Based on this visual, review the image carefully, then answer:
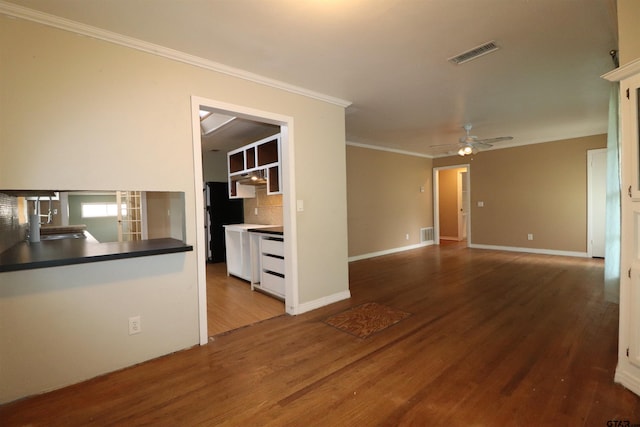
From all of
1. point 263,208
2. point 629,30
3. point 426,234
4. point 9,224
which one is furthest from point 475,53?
point 426,234

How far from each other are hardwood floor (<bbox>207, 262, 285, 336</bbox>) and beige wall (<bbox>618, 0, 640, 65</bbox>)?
338cm

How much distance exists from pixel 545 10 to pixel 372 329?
109 inches

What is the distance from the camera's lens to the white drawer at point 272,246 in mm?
3523

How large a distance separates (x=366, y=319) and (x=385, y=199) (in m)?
4.20

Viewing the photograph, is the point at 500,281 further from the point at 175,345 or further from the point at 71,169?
the point at 71,169

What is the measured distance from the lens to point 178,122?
2.35 m

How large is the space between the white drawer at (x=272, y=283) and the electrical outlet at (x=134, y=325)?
5.37ft

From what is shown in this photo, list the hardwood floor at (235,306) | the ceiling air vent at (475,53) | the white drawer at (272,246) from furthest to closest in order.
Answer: the white drawer at (272,246) → the hardwood floor at (235,306) → the ceiling air vent at (475,53)

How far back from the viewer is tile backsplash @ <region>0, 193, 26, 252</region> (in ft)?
7.20

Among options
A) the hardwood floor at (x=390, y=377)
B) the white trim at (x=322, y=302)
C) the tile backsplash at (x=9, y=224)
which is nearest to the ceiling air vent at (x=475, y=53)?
the hardwood floor at (x=390, y=377)

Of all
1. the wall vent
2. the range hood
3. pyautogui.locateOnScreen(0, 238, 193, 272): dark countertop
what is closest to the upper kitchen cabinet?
the range hood

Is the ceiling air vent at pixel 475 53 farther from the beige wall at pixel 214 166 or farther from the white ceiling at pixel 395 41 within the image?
the beige wall at pixel 214 166

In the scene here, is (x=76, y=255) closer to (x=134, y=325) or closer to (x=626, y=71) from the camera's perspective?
(x=134, y=325)

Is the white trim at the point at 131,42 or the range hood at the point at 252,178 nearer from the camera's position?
the white trim at the point at 131,42
